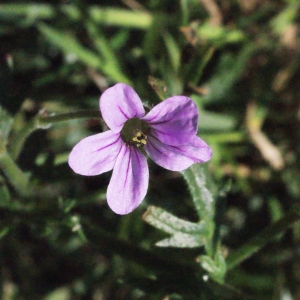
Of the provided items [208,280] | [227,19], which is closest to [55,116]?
[208,280]

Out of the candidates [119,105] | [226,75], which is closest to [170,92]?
[226,75]

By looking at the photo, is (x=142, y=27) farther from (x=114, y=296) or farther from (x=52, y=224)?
(x=114, y=296)

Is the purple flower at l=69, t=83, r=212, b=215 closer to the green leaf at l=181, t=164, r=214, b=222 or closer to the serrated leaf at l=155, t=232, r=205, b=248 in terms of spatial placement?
the green leaf at l=181, t=164, r=214, b=222

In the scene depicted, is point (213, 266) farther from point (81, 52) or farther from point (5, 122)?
point (81, 52)

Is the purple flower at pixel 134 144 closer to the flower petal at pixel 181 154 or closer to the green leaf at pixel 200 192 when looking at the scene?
the flower petal at pixel 181 154

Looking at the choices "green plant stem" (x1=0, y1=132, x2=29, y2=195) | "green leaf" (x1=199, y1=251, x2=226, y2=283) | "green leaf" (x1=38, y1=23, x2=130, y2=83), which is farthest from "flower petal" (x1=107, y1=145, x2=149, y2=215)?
"green leaf" (x1=38, y1=23, x2=130, y2=83)

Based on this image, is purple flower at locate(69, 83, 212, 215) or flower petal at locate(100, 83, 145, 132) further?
purple flower at locate(69, 83, 212, 215)
